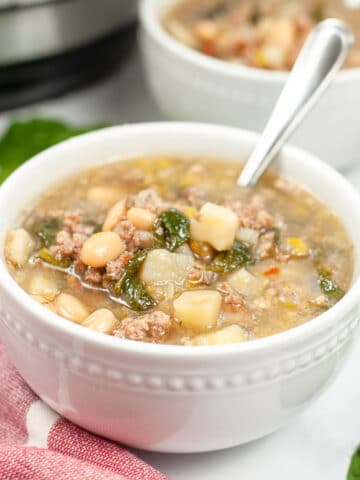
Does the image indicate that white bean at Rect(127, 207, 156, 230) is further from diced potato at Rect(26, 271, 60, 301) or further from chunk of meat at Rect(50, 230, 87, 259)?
diced potato at Rect(26, 271, 60, 301)

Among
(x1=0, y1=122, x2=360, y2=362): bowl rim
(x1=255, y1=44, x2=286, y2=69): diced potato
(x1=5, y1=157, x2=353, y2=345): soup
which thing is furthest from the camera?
(x1=255, y1=44, x2=286, y2=69): diced potato

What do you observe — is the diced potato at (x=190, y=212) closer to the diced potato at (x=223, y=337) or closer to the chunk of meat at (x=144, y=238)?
the chunk of meat at (x=144, y=238)

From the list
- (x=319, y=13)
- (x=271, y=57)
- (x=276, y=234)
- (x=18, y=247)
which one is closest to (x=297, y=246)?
(x=276, y=234)

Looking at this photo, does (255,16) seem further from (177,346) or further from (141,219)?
(177,346)

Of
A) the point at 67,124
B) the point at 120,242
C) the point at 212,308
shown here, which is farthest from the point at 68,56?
the point at 212,308

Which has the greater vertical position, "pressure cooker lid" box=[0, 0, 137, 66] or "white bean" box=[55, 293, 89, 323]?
"white bean" box=[55, 293, 89, 323]

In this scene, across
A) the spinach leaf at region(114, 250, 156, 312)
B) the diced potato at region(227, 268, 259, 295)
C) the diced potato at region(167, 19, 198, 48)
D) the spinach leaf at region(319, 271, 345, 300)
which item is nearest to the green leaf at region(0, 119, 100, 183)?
the diced potato at region(167, 19, 198, 48)

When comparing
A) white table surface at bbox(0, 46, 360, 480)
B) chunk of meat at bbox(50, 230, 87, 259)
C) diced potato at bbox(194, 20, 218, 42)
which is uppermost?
chunk of meat at bbox(50, 230, 87, 259)
